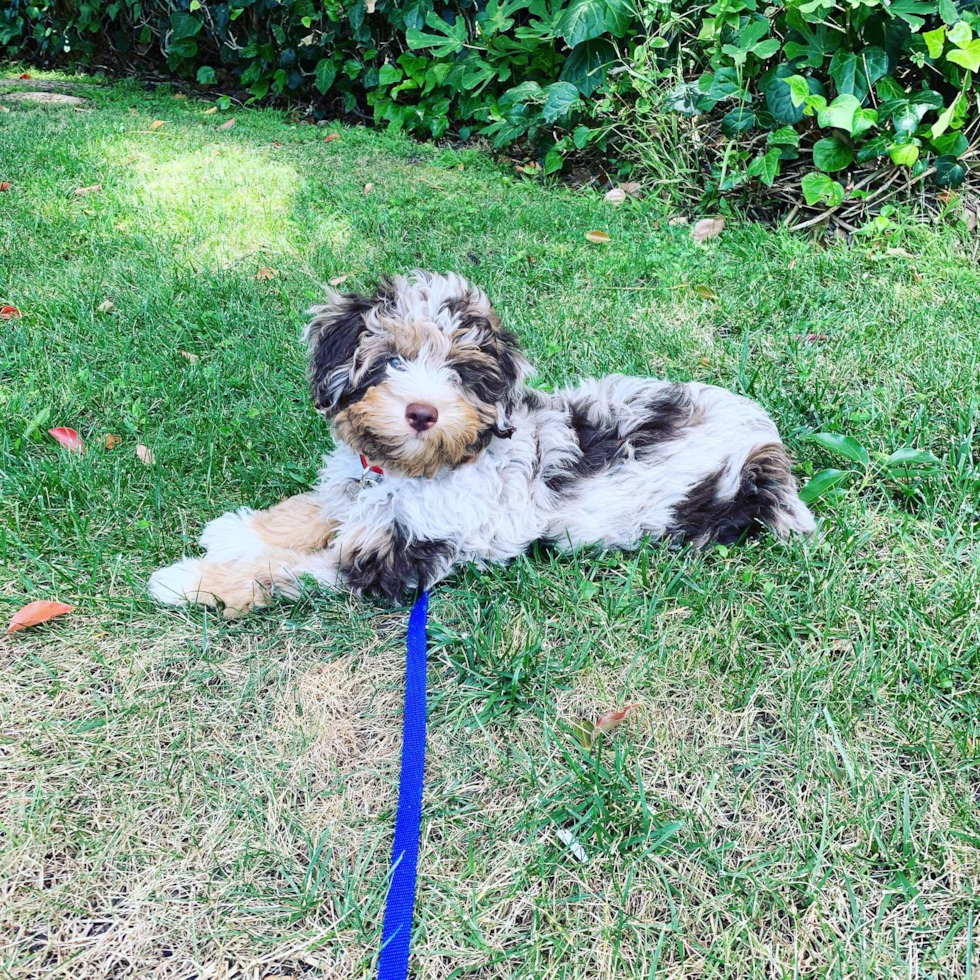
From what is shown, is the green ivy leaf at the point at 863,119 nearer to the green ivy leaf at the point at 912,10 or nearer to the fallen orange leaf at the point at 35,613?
the green ivy leaf at the point at 912,10

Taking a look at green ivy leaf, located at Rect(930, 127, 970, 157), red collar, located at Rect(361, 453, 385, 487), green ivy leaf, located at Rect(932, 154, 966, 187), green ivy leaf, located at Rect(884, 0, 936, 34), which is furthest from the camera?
green ivy leaf, located at Rect(932, 154, 966, 187)

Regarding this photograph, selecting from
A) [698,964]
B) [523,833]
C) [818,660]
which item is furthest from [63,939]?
[818,660]

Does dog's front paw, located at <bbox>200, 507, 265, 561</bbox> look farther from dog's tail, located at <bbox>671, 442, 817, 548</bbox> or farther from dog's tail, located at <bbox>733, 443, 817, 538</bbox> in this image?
dog's tail, located at <bbox>733, 443, 817, 538</bbox>

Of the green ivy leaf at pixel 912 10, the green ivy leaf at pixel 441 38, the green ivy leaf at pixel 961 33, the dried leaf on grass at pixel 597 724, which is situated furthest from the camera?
the green ivy leaf at pixel 441 38

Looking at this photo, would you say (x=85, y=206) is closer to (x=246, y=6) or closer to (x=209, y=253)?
(x=209, y=253)

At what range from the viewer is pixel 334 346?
2.74 m

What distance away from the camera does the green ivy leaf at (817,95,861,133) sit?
4.91 meters

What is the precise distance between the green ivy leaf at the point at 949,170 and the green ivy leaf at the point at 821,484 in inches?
127

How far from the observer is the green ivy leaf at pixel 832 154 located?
5.25m

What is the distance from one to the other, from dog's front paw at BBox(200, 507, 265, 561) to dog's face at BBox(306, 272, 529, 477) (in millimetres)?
537

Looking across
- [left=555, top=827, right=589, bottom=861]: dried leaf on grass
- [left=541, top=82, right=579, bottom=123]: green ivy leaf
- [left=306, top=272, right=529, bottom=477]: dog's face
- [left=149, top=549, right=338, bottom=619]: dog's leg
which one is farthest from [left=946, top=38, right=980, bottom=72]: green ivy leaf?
[left=555, top=827, right=589, bottom=861]: dried leaf on grass

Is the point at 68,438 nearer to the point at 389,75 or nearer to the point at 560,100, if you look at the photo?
the point at 560,100

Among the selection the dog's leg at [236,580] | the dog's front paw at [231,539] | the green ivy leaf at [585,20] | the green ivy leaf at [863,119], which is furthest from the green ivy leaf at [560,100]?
the dog's leg at [236,580]

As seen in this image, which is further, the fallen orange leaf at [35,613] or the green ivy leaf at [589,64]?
the green ivy leaf at [589,64]
